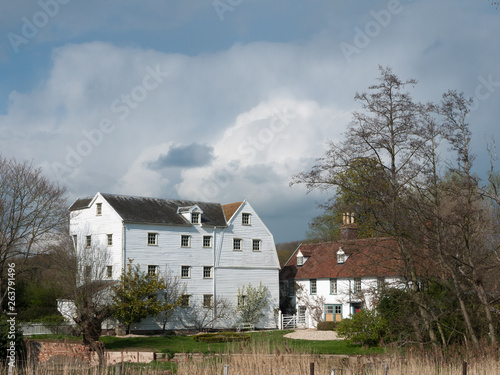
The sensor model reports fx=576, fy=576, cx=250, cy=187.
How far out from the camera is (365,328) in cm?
2870

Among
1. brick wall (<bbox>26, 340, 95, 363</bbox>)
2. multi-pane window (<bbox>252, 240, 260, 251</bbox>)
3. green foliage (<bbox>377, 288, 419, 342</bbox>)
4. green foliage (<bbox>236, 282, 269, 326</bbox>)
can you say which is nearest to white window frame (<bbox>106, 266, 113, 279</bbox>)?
green foliage (<bbox>236, 282, 269, 326</bbox>)

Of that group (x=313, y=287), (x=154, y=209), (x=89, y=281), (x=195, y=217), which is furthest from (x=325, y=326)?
(x=89, y=281)

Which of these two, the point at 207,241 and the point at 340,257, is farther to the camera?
the point at 340,257

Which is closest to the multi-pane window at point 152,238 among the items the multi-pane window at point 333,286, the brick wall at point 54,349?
the multi-pane window at point 333,286

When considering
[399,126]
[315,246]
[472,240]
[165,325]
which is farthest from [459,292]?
[315,246]

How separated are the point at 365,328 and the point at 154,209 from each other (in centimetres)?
2001

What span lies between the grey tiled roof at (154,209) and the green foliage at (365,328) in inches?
686

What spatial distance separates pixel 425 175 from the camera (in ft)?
68.0

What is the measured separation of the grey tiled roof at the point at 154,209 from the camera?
1624 inches

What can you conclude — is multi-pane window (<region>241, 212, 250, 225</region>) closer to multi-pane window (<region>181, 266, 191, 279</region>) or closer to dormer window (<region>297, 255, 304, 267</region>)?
dormer window (<region>297, 255, 304, 267</region>)

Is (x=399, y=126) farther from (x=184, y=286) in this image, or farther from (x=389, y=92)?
(x=184, y=286)

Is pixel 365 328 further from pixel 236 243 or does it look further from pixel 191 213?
pixel 191 213

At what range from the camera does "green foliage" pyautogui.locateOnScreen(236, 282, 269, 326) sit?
44031 mm

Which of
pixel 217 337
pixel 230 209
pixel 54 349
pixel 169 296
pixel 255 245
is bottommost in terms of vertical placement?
pixel 217 337
